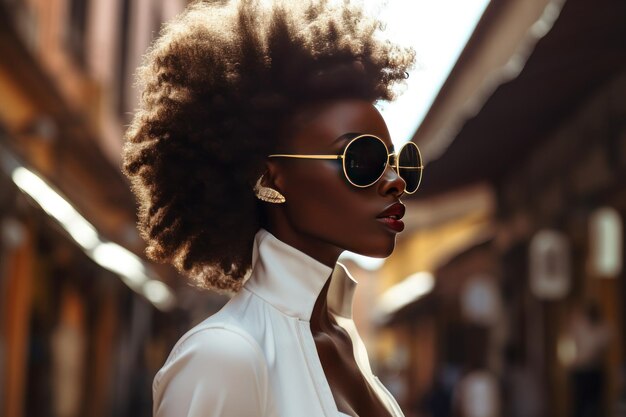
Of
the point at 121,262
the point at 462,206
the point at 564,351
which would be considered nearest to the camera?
the point at 564,351

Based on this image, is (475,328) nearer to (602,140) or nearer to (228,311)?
(602,140)

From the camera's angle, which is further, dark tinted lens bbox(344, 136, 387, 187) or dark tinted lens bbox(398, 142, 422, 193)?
dark tinted lens bbox(398, 142, 422, 193)

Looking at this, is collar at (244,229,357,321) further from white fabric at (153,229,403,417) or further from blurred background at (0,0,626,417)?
blurred background at (0,0,626,417)

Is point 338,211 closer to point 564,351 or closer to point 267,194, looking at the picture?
point 267,194

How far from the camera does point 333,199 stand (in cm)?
211

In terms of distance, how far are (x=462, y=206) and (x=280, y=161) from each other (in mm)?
19255

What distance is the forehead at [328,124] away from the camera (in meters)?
2.10

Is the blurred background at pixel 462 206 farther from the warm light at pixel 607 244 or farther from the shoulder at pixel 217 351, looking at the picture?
the shoulder at pixel 217 351

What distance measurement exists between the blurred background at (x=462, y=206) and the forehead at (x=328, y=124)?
16.3 ft

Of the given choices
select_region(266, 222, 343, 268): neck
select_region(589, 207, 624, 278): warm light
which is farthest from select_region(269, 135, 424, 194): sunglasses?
select_region(589, 207, 624, 278): warm light

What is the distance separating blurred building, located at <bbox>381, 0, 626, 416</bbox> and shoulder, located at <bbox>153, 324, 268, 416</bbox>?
17.7 feet

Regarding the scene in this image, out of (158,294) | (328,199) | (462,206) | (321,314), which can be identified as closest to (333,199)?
(328,199)

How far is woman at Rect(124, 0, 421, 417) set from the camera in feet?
6.85

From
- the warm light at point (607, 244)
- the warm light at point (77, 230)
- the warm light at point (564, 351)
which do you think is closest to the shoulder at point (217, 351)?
the warm light at point (607, 244)
